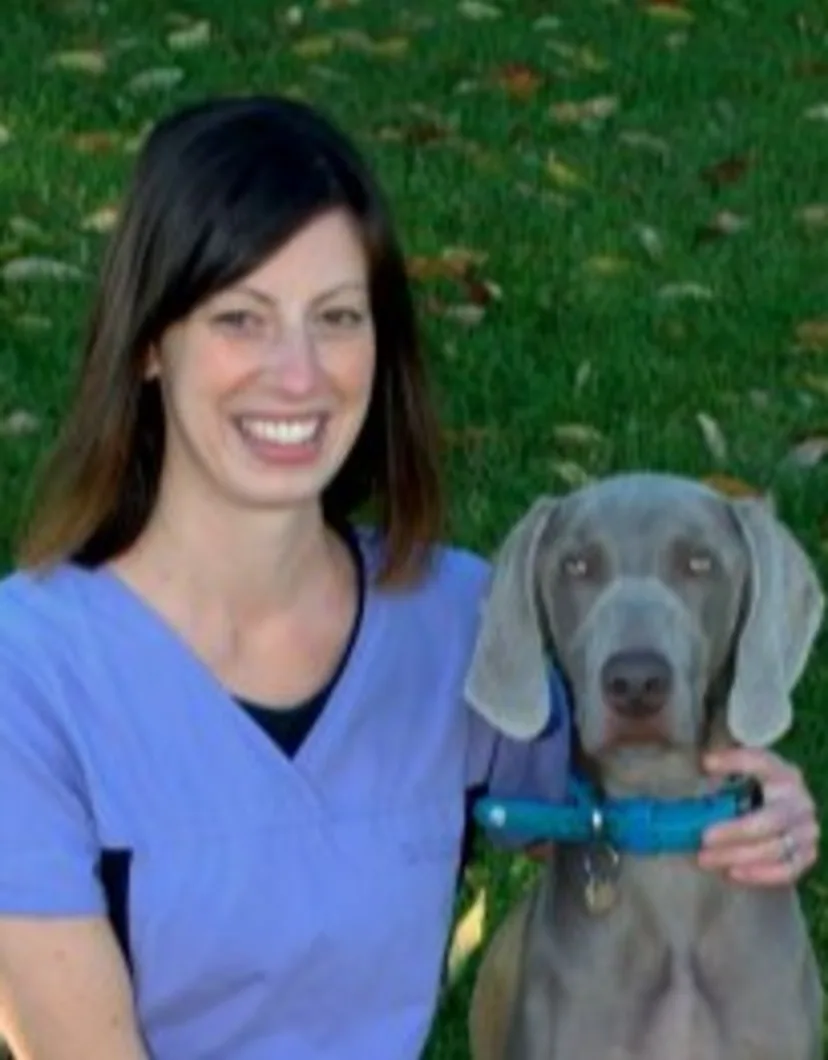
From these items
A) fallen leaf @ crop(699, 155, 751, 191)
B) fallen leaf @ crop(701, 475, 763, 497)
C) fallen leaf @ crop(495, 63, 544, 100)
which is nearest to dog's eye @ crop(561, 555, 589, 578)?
fallen leaf @ crop(701, 475, 763, 497)

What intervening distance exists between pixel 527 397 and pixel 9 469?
1.12m

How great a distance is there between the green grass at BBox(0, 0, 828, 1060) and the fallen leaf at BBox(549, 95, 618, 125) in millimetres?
A: 22

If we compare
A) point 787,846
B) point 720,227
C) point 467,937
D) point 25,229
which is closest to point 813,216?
point 720,227

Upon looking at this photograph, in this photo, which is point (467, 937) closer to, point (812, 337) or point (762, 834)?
point (762, 834)

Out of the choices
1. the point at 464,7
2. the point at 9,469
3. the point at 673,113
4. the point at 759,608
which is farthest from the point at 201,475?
the point at 464,7

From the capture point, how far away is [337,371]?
425cm

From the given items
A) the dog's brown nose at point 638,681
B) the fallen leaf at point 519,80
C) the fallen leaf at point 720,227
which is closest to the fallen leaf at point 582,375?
the fallen leaf at point 720,227

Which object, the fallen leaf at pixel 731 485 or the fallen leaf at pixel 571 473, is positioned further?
the fallen leaf at pixel 571 473

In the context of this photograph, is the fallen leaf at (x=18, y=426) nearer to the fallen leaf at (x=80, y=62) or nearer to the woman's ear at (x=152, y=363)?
the fallen leaf at (x=80, y=62)

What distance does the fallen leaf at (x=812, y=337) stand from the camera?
7.43m

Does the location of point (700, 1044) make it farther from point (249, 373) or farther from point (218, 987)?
point (249, 373)

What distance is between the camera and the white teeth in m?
4.23

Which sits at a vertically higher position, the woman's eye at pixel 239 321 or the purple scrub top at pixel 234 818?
the woman's eye at pixel 239 321

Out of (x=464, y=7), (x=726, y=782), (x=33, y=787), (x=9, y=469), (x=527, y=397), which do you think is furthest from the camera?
(x=464, y=7)
